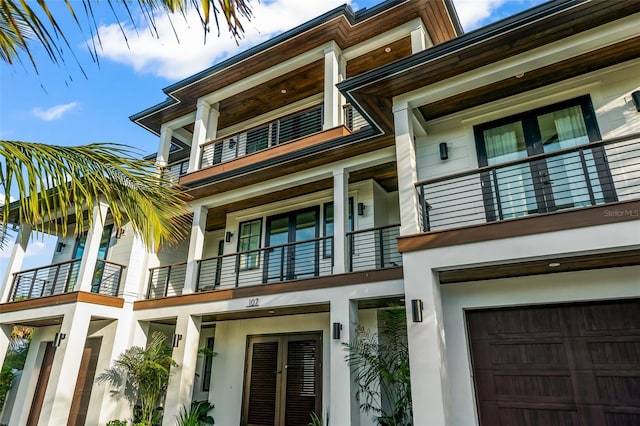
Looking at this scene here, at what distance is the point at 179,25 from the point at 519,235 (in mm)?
4676

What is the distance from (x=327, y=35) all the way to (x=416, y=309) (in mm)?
7219

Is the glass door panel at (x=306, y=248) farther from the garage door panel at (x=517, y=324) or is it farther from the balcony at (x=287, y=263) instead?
the garage door panel at (x=517, y=324)

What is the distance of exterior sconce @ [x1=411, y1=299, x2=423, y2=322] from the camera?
17.9ft

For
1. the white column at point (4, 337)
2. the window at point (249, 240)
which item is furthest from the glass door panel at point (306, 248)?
the white column at point (4, 337)

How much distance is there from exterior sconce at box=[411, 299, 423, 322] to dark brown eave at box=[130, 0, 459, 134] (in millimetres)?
6850

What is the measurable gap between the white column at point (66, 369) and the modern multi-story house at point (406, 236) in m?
0.04

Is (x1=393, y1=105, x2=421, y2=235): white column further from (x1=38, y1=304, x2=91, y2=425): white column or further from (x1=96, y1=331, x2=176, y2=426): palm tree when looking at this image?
(x1=38, y1=304, x2=91, y2=425): white column

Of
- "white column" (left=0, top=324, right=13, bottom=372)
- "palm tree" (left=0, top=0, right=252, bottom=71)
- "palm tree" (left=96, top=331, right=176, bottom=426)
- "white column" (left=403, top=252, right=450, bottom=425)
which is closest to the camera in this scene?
"palm tree" (left=0, top=0, right=252, bottom=71)

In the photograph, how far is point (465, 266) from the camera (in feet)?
18.0

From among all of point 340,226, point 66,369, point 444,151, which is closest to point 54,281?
point 66,369

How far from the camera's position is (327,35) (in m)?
9.80

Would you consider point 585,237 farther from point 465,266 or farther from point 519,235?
point 465,266

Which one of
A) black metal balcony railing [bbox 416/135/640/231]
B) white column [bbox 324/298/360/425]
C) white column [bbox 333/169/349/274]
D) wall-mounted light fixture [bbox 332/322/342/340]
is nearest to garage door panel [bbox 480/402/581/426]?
white column [bbox 324/298/360/425]

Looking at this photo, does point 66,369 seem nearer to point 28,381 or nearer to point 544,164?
point 28,381
